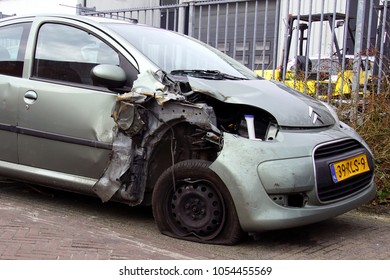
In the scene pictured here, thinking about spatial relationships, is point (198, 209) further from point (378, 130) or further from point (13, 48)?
point (378, 130)

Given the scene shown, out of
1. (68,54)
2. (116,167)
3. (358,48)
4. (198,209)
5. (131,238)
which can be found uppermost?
(358,48)

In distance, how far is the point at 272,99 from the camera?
3621 mm

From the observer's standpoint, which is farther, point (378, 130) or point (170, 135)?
point (378, 130)

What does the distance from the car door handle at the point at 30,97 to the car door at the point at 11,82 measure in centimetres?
12

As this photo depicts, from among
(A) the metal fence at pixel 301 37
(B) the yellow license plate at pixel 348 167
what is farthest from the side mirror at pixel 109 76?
(A) the metal fence at pixel 301 37

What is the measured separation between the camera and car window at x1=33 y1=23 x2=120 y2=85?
4.02m

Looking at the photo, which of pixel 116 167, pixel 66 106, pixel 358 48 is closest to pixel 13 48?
pixel 66 106

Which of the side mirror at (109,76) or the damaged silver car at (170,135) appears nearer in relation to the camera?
the damaged silver car at (170,135)

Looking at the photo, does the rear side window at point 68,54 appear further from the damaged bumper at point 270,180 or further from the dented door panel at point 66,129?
the damaged bumper at point 270,180

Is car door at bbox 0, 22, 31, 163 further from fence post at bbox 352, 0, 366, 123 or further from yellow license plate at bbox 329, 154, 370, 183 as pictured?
fence post at bbox 352, 0, 366, 123

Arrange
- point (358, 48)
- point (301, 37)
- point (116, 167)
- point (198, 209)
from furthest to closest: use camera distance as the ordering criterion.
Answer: point (301, 37) < point (358, 48) < point (116, 167) < point (198, 209)

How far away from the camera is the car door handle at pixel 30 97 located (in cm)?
412

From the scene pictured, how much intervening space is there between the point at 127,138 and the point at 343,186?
5.45 ft
